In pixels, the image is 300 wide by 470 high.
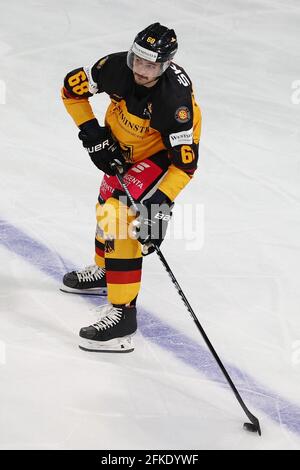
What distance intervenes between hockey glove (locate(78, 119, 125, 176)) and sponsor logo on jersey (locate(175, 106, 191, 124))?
Result: 339 millimetres

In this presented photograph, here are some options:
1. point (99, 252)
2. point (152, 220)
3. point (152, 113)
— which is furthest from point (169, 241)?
→ point (152, 113)

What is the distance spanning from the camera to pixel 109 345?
3.18 meters

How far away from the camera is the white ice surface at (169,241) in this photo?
9.23ft

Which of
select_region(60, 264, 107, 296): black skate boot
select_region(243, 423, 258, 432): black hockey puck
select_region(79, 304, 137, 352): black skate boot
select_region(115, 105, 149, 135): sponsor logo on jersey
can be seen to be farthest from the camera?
select_region(60, 264, 107, 296): black skate boot

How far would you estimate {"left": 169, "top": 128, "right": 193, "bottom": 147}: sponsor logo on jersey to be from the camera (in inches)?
117

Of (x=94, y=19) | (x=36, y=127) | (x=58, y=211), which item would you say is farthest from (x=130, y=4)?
(x=58, y=211)

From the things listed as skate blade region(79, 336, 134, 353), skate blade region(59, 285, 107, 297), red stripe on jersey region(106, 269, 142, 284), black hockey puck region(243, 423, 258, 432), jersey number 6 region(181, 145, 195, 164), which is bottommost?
black hockey puck region(243, 423, 258, 432)

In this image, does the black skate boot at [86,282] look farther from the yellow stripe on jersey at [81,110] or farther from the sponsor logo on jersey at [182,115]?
the sponsor logo on jersey at [182,115]

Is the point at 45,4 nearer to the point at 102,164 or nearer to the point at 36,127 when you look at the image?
the point at 36,127

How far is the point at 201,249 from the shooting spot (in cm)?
395

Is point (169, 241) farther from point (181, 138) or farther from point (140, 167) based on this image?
point (181, 138)

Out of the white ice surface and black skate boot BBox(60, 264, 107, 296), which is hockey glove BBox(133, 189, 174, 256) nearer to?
the white ice surface

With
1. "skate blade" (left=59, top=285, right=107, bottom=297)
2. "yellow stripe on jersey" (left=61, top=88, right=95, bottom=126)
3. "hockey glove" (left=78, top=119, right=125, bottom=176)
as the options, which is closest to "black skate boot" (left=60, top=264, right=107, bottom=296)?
"skate blade" (left=59, top=285, right=107, bottom=297)

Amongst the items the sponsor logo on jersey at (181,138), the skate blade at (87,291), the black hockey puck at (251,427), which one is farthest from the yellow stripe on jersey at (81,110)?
the black hockey puck at (251,427)
